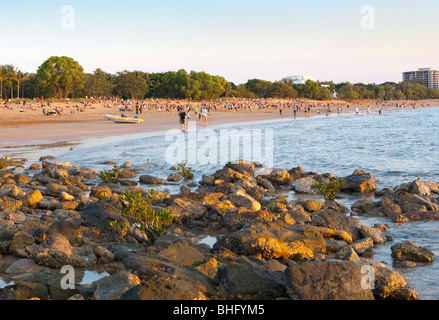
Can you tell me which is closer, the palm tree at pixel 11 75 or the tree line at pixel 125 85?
the palm tree at pixel 11 75

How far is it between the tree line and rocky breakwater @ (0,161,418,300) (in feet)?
280

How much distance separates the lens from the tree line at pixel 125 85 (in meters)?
91.1

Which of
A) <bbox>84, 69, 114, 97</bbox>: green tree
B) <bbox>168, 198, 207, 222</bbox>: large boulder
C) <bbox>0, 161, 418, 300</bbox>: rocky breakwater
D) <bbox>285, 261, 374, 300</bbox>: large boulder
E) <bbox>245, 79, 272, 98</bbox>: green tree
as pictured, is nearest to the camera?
<bbox>285, 261, 374, 300</bbox>: large boulder

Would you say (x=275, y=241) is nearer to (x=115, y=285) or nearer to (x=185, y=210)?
Result: (x=115, y=285)

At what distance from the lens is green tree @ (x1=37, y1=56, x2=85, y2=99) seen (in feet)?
296

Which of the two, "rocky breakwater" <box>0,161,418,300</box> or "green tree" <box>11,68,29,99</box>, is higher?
"green tree" <box>11,68,29,99</box>

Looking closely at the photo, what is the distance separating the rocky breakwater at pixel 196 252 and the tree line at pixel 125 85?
85238mm

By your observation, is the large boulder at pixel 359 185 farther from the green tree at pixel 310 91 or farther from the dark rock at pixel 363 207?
the green tree at pixel 310 91

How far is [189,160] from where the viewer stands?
23.4 metres

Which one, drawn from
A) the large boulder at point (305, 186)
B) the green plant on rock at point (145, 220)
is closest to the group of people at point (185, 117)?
the large boulder at point (305, 186)

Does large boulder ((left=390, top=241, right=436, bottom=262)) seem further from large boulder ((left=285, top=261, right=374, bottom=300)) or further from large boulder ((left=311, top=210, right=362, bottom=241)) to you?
large boulder ((left=285, top=261, right=374, bottom=300))

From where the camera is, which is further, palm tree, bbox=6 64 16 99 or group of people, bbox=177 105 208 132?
palm tree, bbox=6 64 16 99

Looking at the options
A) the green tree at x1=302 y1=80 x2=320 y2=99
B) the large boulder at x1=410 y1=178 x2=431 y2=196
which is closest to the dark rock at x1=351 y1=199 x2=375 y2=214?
the large boulder at x1=410 y1=178 x2=431 y2=196
